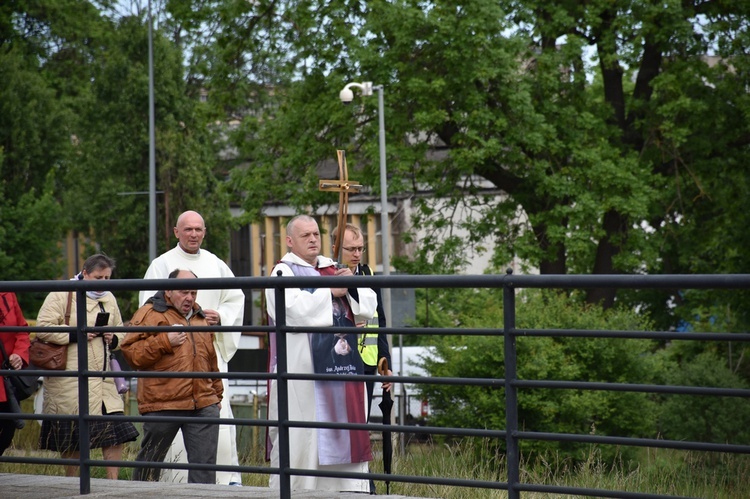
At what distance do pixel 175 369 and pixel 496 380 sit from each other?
2744mm

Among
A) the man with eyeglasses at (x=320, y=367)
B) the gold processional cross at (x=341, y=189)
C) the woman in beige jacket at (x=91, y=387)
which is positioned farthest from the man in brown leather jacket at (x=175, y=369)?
the gold processional cross at (x=341, y=189)

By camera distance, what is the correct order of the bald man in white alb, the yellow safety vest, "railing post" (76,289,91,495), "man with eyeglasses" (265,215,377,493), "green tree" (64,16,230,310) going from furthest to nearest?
"green tree" (64,16,230,310), the bald man in white alb, the yellow safety vest, "man with eyeglasses" (265,215,377,493), "railing post" (76,289,91,495)

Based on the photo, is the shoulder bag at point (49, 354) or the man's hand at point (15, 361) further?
the shoulder bag at point (49, 354)

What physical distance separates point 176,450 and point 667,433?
18460 millimetres

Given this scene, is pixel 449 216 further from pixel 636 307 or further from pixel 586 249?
pixel 636 307

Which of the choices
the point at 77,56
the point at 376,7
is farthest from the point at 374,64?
the point at 77,56

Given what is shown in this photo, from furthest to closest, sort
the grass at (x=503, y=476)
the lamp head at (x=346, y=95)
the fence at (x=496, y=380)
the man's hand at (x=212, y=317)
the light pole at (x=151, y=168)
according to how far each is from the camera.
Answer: the light pole at (x=151, y=168) → the lamp head at (x=346, y=95) → the man's hand at (x=212, y=317) → the grass at (x=503, y=476) → the fence at (x=496, y=380)

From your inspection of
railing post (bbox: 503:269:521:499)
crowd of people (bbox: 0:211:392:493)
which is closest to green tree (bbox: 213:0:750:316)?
crowd of people (bbox: 0:211:392:493)

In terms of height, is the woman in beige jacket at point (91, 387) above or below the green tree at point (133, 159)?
below

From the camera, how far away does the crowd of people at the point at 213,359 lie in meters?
6.77

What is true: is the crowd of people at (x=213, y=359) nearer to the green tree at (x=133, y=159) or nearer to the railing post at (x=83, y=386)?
the railing post at (x=83, y=386)

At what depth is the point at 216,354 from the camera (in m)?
7.45

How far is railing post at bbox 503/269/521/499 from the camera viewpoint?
4758 millimetres

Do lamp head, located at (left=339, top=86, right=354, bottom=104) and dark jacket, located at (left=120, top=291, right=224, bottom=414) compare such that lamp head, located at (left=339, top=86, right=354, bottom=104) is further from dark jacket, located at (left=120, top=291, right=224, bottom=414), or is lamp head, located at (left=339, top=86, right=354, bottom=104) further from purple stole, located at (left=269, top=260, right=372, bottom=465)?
purple stole, located at (left=269, top=260, right=372, bottom=465)
